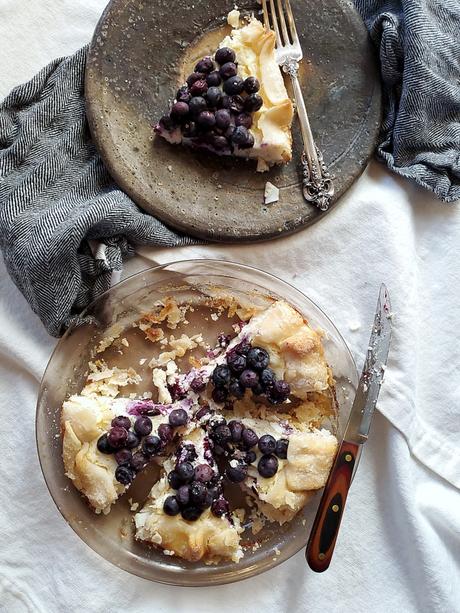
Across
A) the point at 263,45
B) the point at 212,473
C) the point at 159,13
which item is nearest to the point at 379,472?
the point at 212,473

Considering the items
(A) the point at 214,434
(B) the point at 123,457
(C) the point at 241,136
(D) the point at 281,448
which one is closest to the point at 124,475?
(B) the point at 123,457

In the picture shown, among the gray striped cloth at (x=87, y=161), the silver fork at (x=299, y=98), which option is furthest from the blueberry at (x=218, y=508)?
the silver fork at (x=299, y=98)

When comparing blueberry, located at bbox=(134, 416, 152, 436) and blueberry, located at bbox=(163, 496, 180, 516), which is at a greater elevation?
blueberry, located at bbox=(134, 416, 152, 436)

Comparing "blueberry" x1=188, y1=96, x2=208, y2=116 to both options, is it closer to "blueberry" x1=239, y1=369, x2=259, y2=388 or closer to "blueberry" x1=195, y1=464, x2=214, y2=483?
"blueberry" x1=239, y1=369, x2=259, y2=388

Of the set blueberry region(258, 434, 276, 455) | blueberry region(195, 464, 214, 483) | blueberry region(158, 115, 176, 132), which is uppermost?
blueberry region(158, 115, 176, 132)

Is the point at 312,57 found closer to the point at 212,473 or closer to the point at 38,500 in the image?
the point at 212,473

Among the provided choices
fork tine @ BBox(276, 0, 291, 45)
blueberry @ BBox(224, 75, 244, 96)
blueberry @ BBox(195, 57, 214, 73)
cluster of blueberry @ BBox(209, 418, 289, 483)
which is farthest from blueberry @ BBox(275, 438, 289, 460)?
fork tine @ BBox(276, 0, 291, 45)

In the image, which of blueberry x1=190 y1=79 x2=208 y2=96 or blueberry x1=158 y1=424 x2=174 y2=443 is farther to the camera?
blueberry x1=190 y1=79 x2=208 y2=96

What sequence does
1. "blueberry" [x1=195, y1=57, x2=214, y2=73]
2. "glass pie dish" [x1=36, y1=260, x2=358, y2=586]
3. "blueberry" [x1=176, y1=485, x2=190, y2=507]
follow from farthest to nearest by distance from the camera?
"blueberry" [x1=195, y1=57, x2=214, y2=73], "glass pie dish" [x1=36, y1=260, x2=358, y2=586], "blueberry" [x1=176, y1=485, x2=190, y2=507]
